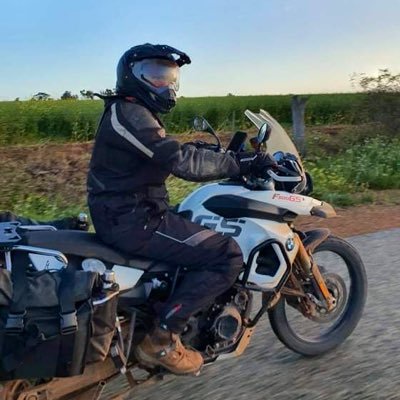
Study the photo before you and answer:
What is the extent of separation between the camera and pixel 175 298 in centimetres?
384

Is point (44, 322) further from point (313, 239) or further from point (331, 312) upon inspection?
point (331, 312)

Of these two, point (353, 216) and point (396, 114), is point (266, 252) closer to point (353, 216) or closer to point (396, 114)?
point (353, 216)

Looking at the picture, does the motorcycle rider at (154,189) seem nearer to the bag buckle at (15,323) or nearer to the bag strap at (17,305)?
the bag strap at (17,305)

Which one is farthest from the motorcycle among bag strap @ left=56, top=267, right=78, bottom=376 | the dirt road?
bag strap @ left=56, top=267, right=78, bottom=376

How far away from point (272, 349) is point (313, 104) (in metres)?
29.0

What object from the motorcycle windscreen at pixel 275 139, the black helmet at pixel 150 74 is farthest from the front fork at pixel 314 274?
the black helmet at pixel 150 74

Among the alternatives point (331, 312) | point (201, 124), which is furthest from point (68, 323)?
point (331, 312)

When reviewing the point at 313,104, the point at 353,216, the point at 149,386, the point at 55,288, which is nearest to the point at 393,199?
the point at 353,216

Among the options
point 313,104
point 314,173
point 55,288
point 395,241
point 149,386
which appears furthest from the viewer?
point 313,104

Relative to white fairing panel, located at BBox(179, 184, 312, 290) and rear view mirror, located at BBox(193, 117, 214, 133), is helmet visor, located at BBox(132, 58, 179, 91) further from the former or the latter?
white fairing panel, located at BBox(179, 184, 312, 290)

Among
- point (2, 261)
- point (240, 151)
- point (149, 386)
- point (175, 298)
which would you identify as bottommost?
point (149, 386)

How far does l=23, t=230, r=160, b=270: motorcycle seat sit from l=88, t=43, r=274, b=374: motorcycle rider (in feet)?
0.15

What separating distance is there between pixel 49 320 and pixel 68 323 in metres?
0.09

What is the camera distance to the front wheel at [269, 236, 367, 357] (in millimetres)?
4656
